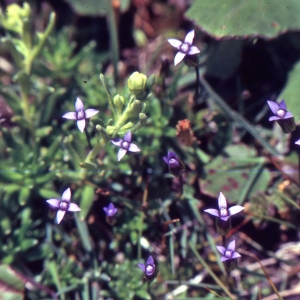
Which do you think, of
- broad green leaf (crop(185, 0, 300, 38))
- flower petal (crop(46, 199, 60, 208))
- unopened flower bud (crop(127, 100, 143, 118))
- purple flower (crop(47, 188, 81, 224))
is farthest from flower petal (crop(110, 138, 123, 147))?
broad green leaf (crop(185, 0, 300, 38))

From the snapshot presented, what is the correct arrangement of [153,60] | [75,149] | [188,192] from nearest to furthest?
[75,149] → [188,192] → [153,60]

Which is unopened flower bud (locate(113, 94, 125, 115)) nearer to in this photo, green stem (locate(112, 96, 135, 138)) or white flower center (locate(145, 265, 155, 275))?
green stem (locate(112, 96, 135, 138))

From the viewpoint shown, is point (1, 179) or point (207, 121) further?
point (207, 121)

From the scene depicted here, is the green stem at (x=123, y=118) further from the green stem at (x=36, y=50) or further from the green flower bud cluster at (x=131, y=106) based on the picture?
the green stem at (x=36, y=50)

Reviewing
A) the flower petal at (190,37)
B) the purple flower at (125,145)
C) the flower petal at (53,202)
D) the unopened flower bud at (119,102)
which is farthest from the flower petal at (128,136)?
the flower petal at (190,37)

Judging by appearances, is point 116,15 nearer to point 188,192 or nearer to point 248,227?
point 188,192

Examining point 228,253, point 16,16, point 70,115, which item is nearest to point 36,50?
point 16,16

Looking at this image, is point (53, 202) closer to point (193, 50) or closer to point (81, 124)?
point (81, 124)

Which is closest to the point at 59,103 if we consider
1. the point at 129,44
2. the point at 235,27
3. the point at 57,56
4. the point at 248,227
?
the point at 57,56
